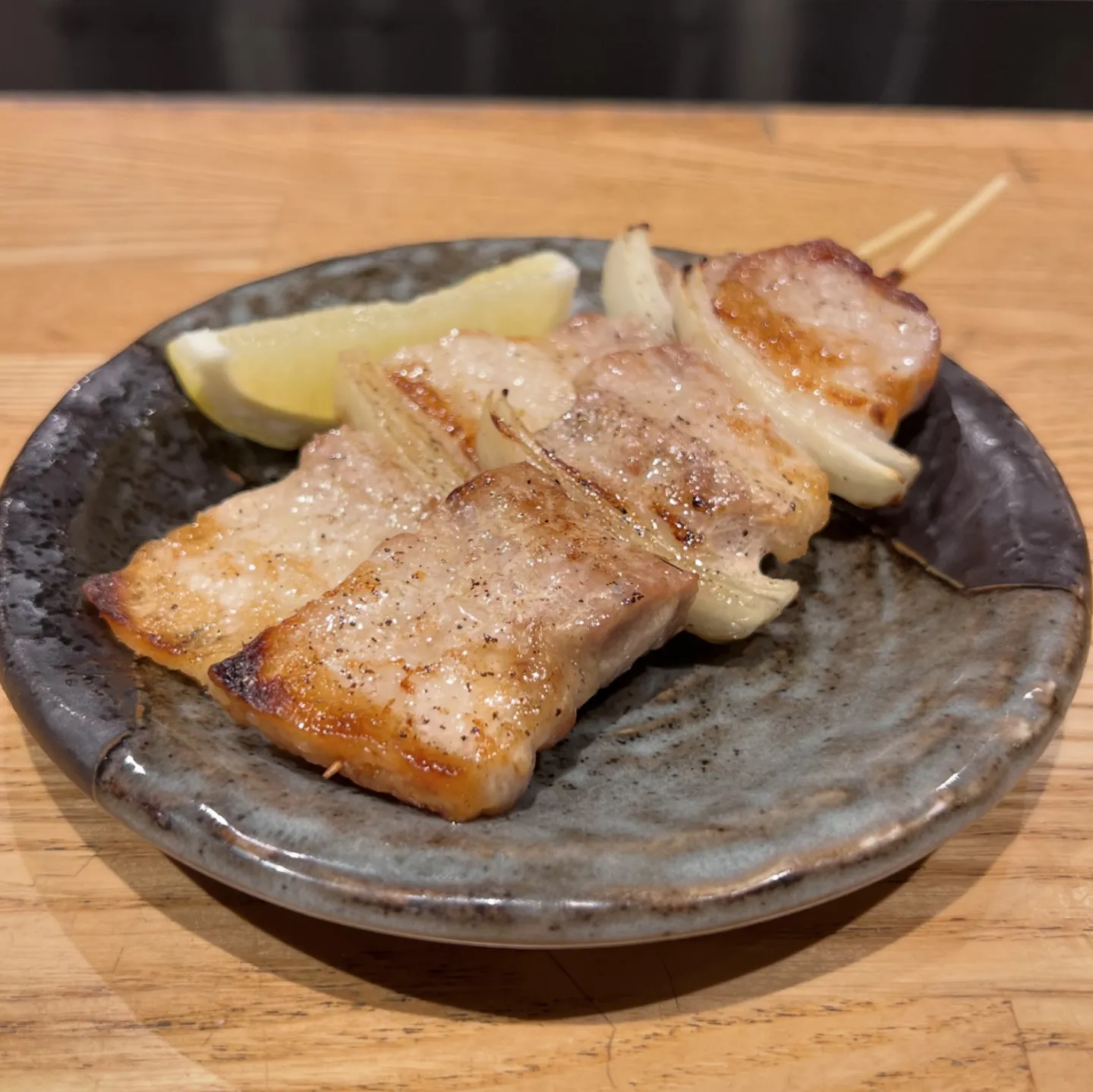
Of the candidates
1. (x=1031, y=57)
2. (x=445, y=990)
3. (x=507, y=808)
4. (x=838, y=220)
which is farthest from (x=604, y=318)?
(x=1031, y=57)

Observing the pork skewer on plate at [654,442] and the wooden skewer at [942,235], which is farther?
the wooden skewer at [942,235]

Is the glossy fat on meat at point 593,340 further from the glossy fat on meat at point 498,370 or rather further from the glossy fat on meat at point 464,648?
the glossy fat on meat at point 464,648

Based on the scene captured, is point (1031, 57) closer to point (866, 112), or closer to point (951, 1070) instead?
point (866, 112)

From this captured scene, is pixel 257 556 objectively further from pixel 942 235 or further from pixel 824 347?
pixel 942 235

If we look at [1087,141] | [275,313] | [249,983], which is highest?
[1087,141]

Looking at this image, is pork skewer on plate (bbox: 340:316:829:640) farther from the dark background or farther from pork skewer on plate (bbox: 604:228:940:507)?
the dark background

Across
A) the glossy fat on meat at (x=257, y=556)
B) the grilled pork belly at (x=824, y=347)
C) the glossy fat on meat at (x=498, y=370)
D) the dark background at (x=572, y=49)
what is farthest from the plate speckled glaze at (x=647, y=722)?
the dark background at (x=572, y=49)
